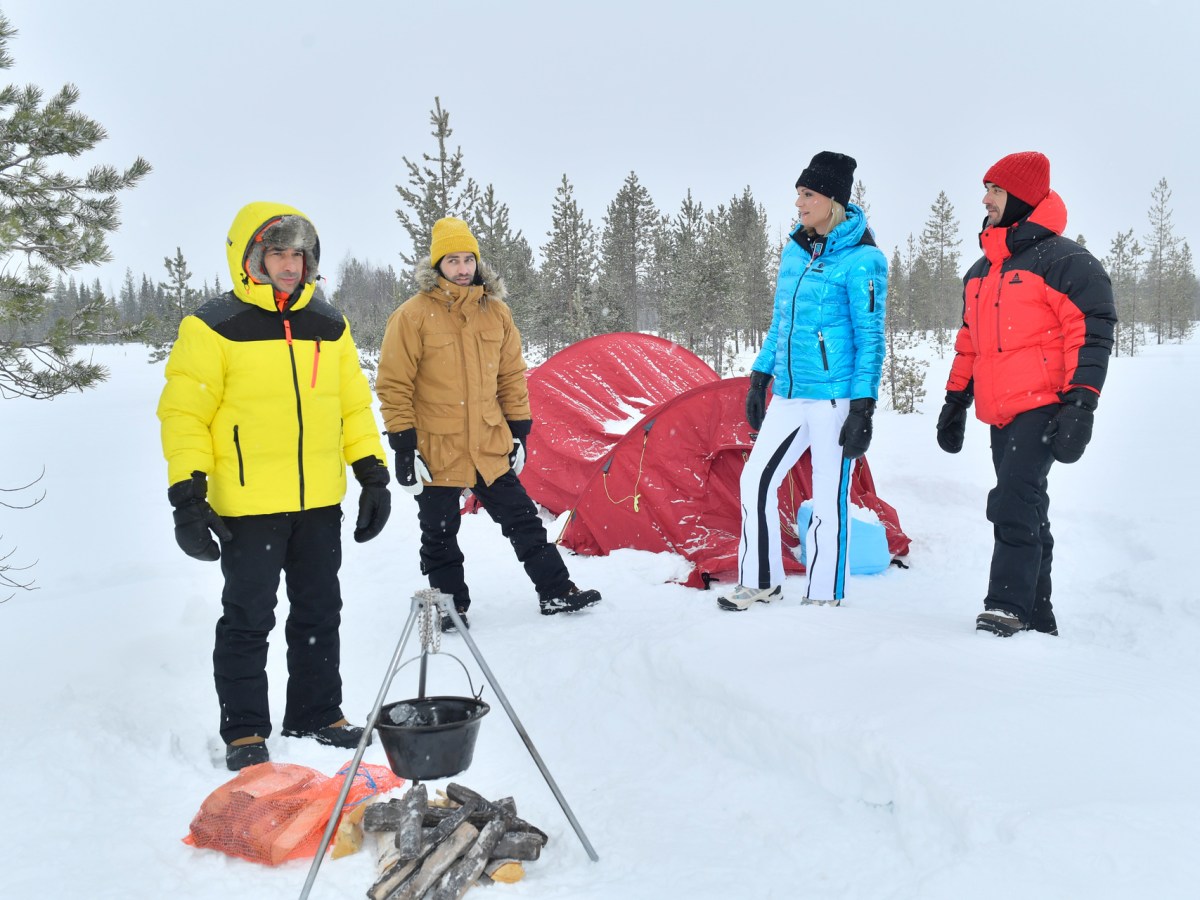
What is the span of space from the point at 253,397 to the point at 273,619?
2.80ft

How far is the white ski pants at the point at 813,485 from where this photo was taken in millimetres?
4148

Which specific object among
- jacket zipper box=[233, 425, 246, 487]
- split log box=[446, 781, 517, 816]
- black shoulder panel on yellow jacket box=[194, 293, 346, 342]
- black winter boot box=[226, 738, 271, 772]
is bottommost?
black winter boot box=[226, 738, 271, 772]

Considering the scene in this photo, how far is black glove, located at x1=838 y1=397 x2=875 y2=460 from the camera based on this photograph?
3.98 m

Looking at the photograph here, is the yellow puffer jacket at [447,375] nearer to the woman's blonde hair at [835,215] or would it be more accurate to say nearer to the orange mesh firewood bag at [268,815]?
the woman's blonde hair at [835,215]

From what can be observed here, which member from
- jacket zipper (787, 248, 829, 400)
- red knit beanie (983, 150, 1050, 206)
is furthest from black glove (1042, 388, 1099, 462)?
jacket zipper (787, 248, 829, 400)

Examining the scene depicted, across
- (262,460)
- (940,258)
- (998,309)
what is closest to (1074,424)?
(998,309)

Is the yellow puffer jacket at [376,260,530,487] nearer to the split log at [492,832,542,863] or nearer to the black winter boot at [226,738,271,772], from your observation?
the black winter boot at [226,738,271,772]

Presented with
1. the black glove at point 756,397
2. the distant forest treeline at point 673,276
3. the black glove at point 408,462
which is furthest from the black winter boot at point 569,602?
the distant forest treeline at point 673,276

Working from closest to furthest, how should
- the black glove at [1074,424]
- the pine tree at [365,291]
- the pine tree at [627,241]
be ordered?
the black glove at [1074,424] < the pine tree at [627,241] < the pine tree at [365,291]

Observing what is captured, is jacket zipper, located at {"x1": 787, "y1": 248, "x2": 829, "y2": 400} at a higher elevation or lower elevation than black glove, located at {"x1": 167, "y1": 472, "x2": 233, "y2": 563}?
higher

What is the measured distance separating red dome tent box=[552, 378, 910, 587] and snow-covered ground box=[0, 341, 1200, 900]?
29 cm

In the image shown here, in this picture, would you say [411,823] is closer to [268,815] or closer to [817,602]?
[268,815]

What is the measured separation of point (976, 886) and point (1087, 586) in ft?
11.9

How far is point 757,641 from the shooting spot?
3.40 meters
